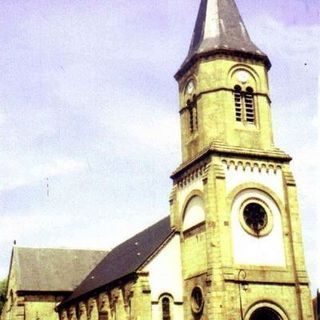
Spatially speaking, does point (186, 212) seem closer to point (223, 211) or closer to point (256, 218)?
point (223, 211)

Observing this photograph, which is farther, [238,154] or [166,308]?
[166,308]

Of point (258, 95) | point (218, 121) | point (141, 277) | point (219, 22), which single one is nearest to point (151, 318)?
point (141, 277)

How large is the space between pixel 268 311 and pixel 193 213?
25.0ft

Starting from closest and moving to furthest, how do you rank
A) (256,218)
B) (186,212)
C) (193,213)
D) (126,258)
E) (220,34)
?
1. (256,218)
2. (193,213)
3. (186,212)
4. (220,34)
5. (126,258)

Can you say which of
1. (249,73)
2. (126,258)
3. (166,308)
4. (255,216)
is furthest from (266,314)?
(249,73)

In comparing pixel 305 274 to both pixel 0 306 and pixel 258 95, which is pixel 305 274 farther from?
pixel 0 306

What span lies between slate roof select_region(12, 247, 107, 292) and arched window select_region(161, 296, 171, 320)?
2111 cm

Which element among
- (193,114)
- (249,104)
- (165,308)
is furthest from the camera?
(193,114)

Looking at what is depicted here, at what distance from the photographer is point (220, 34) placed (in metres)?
41.8

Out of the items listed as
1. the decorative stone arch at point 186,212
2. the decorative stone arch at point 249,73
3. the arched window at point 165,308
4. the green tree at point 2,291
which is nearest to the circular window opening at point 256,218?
the decorative stone arch at point 186,212

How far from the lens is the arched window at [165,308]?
38.5 m

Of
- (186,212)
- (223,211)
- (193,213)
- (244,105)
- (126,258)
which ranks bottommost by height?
(126,258)

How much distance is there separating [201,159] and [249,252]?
21.2ft

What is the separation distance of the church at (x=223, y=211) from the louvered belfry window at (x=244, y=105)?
0.22 feet
